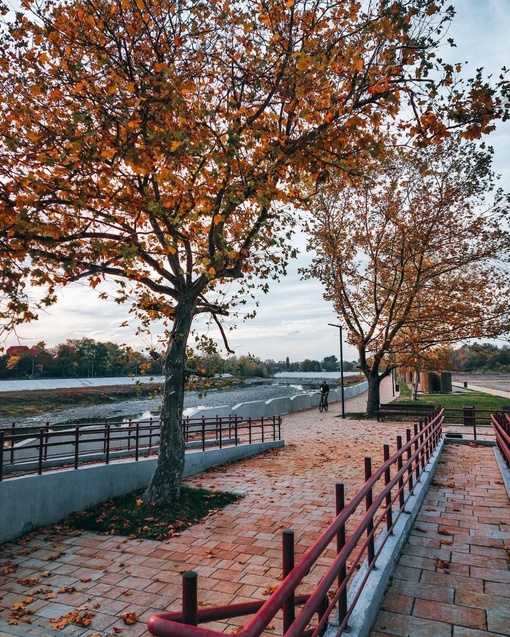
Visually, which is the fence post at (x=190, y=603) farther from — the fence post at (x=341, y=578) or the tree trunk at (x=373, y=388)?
the tree trunk at (x=373, y=388)

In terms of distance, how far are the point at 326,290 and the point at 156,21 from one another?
61.3 ft

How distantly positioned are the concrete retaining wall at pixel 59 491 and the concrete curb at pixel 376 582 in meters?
5.78

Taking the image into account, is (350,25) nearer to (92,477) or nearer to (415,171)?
(92,477)

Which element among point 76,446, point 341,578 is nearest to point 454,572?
point 341,578

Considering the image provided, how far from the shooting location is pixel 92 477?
8719 millimetres

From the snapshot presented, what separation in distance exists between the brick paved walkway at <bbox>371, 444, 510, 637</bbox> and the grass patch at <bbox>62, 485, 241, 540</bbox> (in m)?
3.83

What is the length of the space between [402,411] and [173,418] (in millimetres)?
15861

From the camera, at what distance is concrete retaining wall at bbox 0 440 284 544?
7.21 meters

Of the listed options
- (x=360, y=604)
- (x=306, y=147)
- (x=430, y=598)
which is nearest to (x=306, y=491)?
(x=430, y=598)

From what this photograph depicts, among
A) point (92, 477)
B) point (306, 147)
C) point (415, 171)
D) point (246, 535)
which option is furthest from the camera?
point (415, 171)

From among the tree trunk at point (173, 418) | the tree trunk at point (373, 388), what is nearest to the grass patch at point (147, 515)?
the tree trunk at point (173, 418)

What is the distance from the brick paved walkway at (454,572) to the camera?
3.87 metres

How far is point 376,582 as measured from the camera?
4148 mm

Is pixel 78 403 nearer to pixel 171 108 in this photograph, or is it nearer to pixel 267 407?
pixel 267 407
